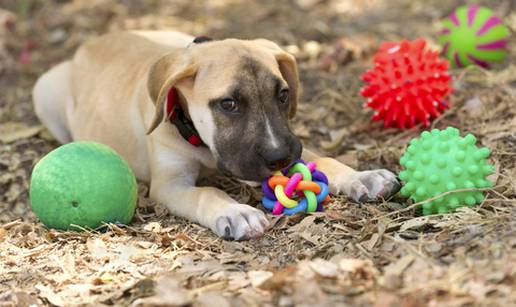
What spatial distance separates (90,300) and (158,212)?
1.27m

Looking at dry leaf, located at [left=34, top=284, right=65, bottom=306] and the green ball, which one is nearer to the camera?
dry leaf, located at [left=34, top=284, right=65, bottom=306]

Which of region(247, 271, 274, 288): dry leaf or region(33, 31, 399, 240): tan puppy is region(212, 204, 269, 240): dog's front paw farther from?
region(247, 271, 274, 288): dry leaf

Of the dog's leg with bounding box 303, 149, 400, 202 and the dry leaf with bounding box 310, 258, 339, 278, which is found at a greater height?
the dry leaf with bounding box 310, 258, 339, 278

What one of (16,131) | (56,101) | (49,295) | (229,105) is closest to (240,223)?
(229,105)

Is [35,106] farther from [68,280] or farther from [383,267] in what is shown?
[383,267]

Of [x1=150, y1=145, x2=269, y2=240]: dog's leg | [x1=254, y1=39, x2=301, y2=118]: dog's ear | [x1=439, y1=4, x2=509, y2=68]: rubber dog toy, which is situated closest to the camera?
[x1=150, y1=145, x2=269, y2=240]: dog's leg

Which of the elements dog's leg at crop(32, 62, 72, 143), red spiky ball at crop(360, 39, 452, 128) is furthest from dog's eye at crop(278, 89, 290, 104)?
dog's leg at crop(32, 62, 72, 143)

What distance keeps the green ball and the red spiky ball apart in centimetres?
215

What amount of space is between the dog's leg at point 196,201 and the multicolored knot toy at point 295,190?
20 cm

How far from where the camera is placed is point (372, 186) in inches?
184

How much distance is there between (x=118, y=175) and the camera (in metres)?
4.62

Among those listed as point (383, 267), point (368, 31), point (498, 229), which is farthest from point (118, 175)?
point (368, 31)

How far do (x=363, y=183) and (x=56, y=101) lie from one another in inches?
126

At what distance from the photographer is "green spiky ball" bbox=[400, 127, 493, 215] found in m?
4.25
